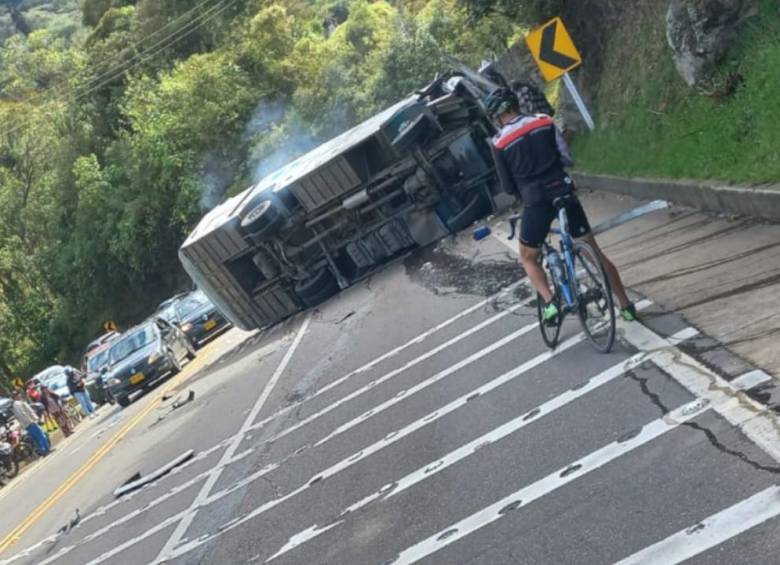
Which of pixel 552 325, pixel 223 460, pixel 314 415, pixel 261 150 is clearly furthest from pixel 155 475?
pixel 261 150

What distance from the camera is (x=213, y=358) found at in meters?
22.9

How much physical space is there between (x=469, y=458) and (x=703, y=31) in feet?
24.5

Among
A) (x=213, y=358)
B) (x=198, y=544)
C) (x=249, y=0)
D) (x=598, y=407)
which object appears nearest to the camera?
(x=598, y=407)

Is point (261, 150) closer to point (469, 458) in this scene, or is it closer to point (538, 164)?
point (538, 164)

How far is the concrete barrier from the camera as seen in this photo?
30.3ft

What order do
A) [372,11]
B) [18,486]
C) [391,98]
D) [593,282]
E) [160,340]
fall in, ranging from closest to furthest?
[593,282], [18,486], [160,340], [391,98], [372,11]

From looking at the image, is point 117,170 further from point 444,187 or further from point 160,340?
point 444,187

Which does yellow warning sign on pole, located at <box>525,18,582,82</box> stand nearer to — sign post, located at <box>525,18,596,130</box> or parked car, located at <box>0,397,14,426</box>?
sign post, located at <box>525,18,596,130</box>

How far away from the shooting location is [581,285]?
8031mm

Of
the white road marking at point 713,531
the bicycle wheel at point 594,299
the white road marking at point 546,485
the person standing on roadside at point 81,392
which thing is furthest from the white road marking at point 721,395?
the person standing on roadside at point 81,392

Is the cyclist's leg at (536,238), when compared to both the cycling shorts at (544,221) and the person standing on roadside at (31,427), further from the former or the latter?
the person standing on roadside at (31,427)

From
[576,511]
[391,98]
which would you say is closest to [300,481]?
[576,511]

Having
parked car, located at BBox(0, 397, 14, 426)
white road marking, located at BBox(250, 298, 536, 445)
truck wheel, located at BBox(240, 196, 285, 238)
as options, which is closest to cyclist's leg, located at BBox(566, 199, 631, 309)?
white road marking, located at BBox(250, 298, 536, 445)

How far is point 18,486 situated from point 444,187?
10832 millimetres
